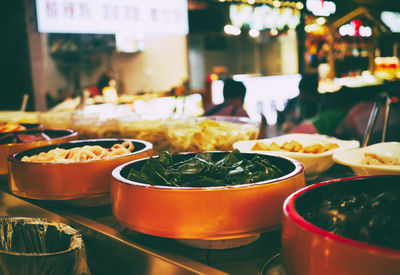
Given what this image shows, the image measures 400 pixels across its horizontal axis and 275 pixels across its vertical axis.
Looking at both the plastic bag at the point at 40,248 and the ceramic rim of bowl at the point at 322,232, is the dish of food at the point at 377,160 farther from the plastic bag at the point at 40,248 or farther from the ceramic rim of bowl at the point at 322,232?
the plastic bag at the point at 40,248

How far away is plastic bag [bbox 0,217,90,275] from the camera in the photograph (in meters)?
0.88

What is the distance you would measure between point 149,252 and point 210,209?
7.3 inches

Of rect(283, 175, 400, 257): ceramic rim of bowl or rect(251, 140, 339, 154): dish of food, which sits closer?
rect(283, 175, 400, 257): ceramic rim of bowl

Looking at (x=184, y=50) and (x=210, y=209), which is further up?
(x=184, y=50)

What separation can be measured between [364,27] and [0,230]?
38.6ft

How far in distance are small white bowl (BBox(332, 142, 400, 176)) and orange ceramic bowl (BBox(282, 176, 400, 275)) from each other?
0.24 m

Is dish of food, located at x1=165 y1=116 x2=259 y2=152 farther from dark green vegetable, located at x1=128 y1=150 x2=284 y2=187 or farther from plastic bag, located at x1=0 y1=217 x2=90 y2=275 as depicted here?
plastic bag, located at x1=0 y1=217 x2=90 y2=275

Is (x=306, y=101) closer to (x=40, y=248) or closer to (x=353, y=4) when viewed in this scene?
(x=353, y=4)

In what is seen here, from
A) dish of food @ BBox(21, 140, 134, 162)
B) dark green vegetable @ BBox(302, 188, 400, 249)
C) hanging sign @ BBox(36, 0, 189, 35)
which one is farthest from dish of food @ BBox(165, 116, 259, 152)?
hanging sign @ BBox(36, 0, 189, 35)

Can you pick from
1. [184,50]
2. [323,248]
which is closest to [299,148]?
[323,248]

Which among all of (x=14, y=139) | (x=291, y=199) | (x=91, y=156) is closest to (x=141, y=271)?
(x=291, y=199)

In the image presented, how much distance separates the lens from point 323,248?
1.89 feet

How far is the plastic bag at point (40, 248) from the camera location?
0.88m

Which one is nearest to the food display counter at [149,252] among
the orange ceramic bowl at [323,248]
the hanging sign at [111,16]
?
the orange ceramic bowl at [323,248]
